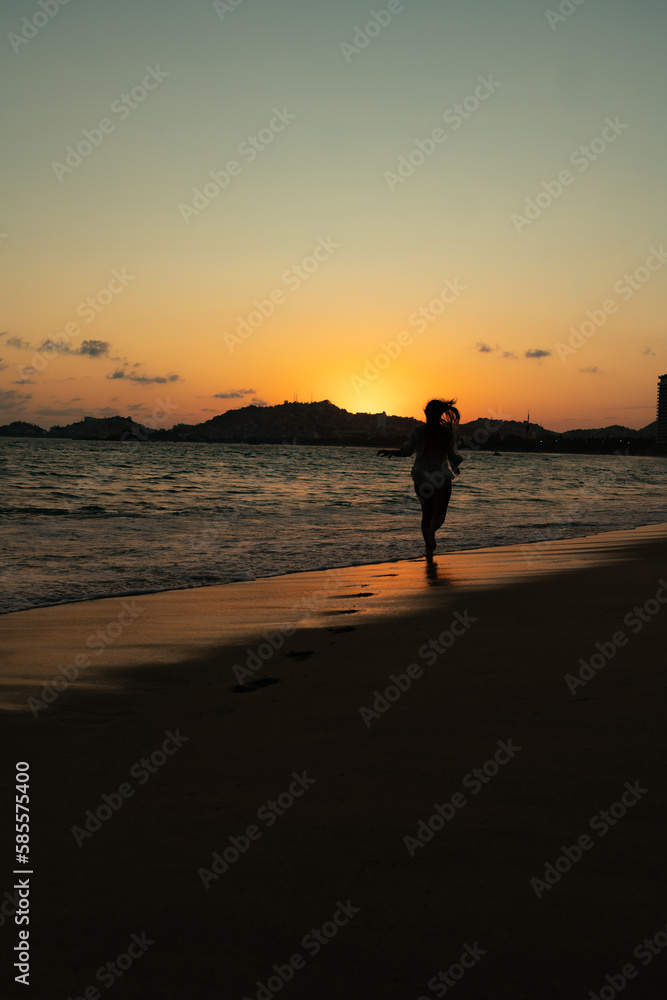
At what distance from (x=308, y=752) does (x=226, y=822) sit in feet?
2.04

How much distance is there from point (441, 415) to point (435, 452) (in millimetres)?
509

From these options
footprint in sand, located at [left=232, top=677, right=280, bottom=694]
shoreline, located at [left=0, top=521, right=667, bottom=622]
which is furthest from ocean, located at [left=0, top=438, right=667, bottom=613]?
footprint in sand, located at [left=232, top=677, right=280, bottom=694]

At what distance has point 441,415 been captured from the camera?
9.74 meters

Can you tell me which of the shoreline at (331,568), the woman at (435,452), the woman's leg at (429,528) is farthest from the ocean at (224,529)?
the woman at (435,452)

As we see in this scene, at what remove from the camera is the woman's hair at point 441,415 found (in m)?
9.59

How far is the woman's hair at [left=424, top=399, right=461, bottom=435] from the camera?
959 cm

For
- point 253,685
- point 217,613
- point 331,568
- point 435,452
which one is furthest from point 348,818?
point 435,452

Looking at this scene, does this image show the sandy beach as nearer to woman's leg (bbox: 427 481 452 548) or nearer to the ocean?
the ocean

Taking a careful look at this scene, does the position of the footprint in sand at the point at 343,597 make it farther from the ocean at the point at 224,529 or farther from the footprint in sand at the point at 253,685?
the footprint in sand at the point at 253,685

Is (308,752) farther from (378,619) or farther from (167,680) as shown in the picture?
(378,619)

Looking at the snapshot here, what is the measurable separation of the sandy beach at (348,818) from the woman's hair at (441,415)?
5.18 meters

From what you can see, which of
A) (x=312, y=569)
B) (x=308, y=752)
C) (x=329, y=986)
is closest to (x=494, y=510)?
(x=312, y=569)

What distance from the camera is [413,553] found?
433 inches

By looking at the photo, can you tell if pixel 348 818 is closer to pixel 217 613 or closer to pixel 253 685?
pixel 253 685
